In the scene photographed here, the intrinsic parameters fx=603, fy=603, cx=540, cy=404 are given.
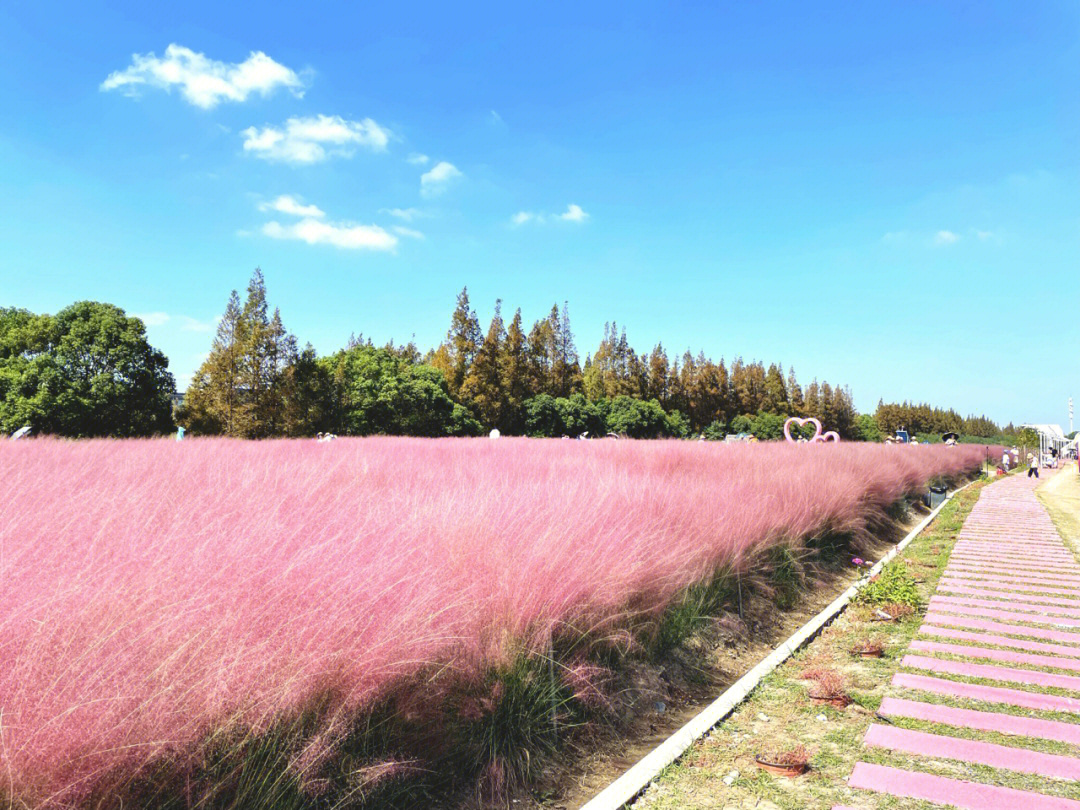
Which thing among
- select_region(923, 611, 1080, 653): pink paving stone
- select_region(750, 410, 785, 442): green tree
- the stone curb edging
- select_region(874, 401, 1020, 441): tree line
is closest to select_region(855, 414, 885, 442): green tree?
select_region(874, 401, 1020, 441): tree line

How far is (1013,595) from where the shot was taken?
206 inches

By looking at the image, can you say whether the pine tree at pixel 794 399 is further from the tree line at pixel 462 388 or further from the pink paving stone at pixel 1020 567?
the pink paving stone at pixel 1020 567

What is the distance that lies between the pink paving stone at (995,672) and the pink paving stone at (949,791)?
1.35 meters

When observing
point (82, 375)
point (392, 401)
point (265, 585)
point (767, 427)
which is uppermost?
point (82, 375)

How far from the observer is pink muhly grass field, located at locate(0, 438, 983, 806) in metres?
1.52

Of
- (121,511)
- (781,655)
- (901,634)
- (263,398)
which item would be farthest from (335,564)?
(263,398)

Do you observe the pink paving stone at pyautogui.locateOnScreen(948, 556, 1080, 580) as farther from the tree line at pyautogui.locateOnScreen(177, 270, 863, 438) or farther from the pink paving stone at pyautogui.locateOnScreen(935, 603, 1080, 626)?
the tree line at pyautogui.locateOnScreen(177, 270, 863, 438)

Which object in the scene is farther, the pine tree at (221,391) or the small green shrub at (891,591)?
the pine tree at (221,391)

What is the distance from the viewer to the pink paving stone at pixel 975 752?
8.02ft

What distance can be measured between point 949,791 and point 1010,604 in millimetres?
3524

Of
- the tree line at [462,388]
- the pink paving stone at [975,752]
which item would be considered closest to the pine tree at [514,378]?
the tree line at [462,388]

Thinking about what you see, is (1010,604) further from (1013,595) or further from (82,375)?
(82,375)

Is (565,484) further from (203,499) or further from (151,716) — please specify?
(151,716)

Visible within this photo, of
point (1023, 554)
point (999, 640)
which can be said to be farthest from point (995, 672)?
point (1023, 554)
